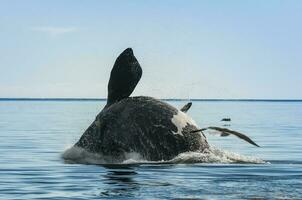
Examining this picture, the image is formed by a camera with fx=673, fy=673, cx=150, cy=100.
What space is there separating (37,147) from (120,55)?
11694 millimetres

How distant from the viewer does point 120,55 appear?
19.3 meters

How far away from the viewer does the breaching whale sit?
17828mm

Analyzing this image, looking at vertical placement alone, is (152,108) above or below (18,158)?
above

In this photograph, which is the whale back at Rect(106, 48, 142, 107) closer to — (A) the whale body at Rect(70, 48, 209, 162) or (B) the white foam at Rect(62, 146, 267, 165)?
(A) the whale body at Rect(70, 48, 209, 162)

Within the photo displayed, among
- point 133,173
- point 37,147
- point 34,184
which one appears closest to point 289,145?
point 37,147

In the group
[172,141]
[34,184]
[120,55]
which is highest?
[120,55]

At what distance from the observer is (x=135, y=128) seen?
17922 mm

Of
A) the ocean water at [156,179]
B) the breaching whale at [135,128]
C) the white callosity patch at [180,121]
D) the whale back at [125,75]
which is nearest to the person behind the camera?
the ocean water at [156,179]

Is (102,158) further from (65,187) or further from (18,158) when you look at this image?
(18,158)

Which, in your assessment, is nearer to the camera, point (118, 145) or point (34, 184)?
point (34, 184)

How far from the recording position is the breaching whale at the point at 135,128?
58.5ft

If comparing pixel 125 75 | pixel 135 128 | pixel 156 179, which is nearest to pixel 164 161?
pixel 135 128

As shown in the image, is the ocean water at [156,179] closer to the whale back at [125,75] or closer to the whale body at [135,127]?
the whale body at [135,127]

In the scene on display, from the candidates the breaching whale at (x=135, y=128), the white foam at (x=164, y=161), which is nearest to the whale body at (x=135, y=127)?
the breaching whale at (x=135, y=128)
